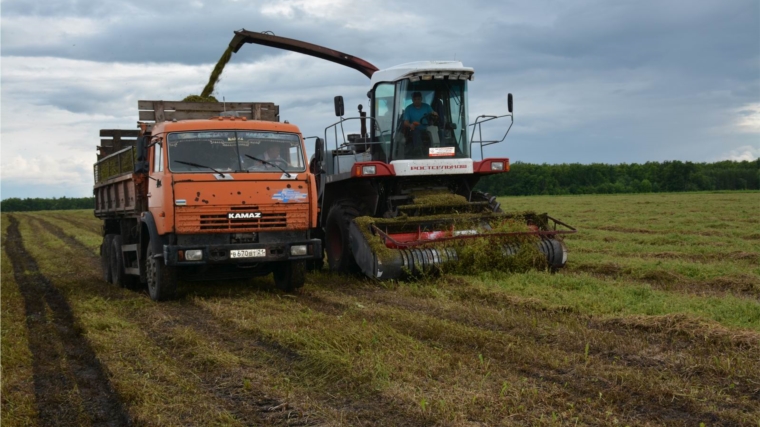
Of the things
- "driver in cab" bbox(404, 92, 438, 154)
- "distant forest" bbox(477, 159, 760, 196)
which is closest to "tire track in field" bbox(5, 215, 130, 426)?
"driver in cab" bbox(404, 92, 438, 154)

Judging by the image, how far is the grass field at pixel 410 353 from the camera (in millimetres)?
4887

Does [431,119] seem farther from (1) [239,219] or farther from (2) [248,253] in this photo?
(2) [248,253]

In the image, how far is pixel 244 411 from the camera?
5047mm

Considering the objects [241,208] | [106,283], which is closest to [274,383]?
[241,208]

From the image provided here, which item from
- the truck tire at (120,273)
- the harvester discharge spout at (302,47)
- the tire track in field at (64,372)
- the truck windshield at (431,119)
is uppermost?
the harvester discharge spout at (302,47)

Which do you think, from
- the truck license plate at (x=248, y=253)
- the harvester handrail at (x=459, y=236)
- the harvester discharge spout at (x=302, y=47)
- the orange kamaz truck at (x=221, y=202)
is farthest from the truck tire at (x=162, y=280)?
the harvester discharge spout at (x=302, y=47)

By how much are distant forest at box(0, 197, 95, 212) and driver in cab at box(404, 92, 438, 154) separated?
8657cm

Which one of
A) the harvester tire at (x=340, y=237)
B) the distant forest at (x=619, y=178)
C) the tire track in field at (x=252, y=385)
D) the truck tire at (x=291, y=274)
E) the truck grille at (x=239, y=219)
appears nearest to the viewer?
the tire track in field at (x=252, y=385)

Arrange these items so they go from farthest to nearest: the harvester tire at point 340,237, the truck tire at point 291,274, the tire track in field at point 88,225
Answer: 1. the tire track in field at point 88,225
2. the harvester tire at point 340,237
3. the truck tire at point 291,274

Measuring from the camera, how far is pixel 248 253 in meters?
10.0

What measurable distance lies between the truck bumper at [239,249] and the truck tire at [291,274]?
42 centimetres

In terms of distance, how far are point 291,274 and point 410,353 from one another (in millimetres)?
4851

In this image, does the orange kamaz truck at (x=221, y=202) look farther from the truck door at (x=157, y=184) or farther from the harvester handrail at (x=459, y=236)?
the harvester handrail at (x=459, y=236)

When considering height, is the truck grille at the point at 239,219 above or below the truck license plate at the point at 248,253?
above
